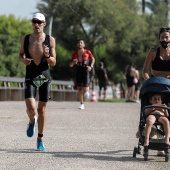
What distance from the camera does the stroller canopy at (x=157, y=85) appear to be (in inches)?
416

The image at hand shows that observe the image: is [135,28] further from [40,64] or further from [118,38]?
[40,64]

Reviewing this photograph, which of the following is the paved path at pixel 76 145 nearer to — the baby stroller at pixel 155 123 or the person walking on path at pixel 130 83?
the baby stroller at pixel 155 123

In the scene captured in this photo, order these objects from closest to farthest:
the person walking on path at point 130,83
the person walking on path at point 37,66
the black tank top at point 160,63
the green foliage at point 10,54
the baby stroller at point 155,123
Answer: the baby stroller at point 155,123
the black tank top at point 160,63
the person walking on path at point 37,66
the person walking on path at point 130,83
the green foliage at point 10,54

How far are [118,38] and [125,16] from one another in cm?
237

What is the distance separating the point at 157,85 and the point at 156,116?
16.8 inches

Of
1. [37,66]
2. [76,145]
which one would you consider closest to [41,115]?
[37,66]

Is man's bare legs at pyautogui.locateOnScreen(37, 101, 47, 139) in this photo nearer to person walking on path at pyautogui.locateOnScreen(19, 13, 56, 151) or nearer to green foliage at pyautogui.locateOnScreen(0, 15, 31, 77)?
person walking on path at pyautogui.locateOnScreen(19, 13, 56, 151)

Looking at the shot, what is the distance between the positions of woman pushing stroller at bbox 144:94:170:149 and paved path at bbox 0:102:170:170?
1.20ft

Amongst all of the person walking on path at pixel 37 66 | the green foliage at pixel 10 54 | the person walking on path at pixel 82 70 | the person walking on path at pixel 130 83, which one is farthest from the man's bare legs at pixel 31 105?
the green foliage at pixel 10 54

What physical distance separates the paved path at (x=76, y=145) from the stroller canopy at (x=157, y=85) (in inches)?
35.1

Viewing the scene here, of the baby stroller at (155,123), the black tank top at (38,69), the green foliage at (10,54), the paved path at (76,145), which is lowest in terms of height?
the paved path at (76,145)

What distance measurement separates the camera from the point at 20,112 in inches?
801

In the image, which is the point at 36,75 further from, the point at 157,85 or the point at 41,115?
the point at 157,85

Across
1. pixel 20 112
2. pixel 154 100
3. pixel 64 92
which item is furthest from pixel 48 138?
pixel 64 92
